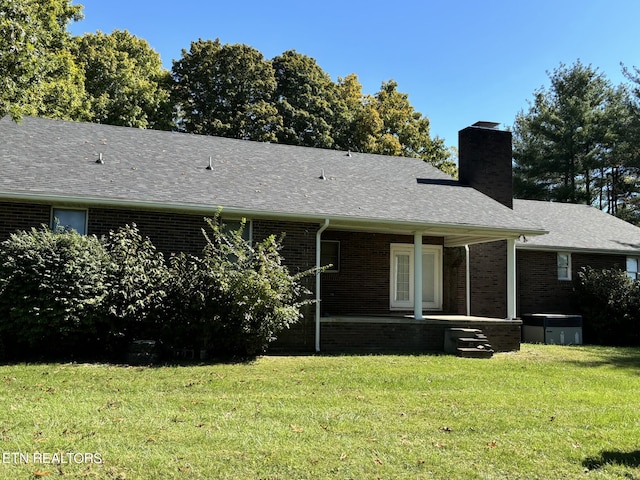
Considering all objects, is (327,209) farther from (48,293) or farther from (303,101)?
(303,101)

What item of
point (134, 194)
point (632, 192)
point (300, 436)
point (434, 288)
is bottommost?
point (300, 436)

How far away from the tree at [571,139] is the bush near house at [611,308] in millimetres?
17905

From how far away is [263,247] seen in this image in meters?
10.2

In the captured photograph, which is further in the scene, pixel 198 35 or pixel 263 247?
pixel 198 35

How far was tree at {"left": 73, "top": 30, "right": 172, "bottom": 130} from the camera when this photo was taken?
991 inches

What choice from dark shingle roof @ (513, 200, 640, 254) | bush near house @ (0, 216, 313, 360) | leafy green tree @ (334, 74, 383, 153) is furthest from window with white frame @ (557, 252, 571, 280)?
leafy green tree @ (334, 74, 383, 153)

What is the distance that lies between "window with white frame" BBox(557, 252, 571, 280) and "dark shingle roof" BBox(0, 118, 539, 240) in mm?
4551

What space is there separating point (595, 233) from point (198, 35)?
22804mm

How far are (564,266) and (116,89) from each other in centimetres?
2171

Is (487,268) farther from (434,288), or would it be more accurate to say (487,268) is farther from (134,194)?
(134,194)

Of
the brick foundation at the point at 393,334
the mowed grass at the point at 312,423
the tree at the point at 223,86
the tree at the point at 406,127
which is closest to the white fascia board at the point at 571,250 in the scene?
the brick foundation at the point at 393,334

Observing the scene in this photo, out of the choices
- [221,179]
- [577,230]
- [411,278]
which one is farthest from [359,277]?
[577,230]

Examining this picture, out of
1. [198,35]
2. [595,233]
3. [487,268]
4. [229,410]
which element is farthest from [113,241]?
[198,35]

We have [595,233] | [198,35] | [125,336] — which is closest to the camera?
[125,336]
